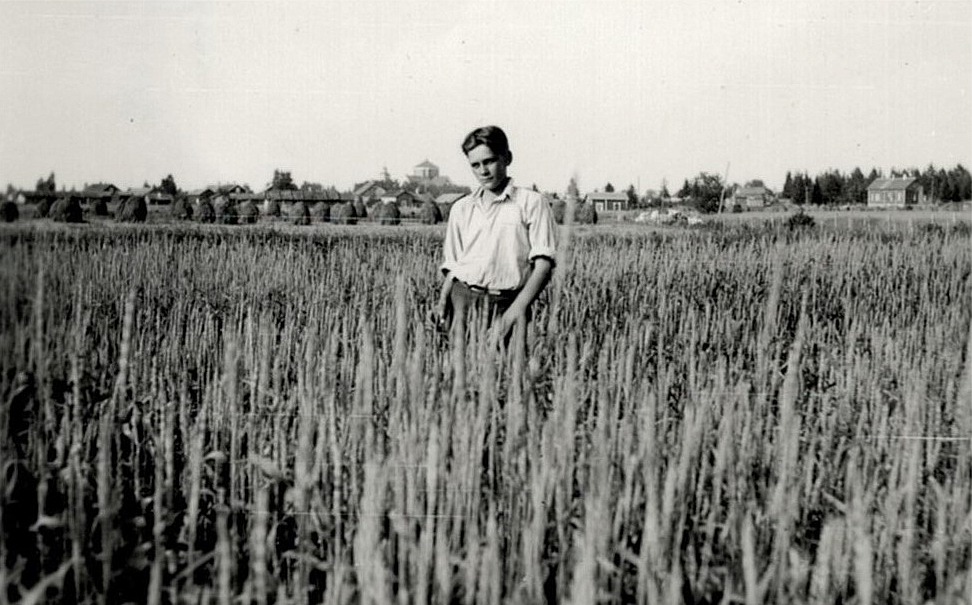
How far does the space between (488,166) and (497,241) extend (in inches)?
11.1

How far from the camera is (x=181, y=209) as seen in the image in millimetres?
29484

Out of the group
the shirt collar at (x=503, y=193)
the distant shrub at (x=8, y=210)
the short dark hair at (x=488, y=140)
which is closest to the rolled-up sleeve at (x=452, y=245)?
the shirt collar at (x=503, y=193)

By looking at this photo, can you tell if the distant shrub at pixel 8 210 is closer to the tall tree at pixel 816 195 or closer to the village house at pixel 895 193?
the village house at pixel 895 193

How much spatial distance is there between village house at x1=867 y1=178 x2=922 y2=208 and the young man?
2961 centimetres

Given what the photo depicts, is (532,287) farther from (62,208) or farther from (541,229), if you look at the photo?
(62,208)

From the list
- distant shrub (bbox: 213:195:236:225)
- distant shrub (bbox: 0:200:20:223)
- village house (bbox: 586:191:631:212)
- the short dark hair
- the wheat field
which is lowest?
the wheat field

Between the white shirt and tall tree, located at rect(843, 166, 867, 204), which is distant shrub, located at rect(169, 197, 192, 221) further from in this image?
tall tree, located at rect(843, 166, 867, 204)

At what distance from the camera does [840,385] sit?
10.3ft

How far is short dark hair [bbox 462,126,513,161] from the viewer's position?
285 centimetres

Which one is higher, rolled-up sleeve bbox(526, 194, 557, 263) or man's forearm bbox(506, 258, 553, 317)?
rolled-up sleeve bbox(526, 194, 557, 263)

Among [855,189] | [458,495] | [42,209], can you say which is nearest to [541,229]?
[458,495]

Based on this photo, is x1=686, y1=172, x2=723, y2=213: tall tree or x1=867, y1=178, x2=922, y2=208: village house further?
x1=867, y1=178, x2=922, y2=208: village house

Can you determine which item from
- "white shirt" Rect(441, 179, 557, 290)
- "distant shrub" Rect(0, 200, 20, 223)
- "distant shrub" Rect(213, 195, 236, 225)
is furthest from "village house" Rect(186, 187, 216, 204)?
"distant shrub" Rect(0, 200, 20, 223)

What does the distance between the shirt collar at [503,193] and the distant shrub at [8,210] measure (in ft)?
5.18
